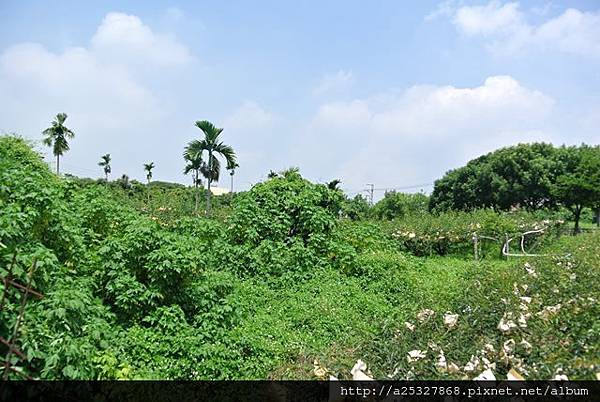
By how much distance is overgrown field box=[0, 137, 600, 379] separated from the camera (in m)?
2.90

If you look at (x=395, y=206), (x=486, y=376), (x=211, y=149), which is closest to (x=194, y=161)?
(x=211, y=149)

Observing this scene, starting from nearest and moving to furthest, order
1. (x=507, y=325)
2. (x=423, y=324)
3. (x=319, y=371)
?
(x=507, y=325), (x=319, y=371), (x=423, y=324)

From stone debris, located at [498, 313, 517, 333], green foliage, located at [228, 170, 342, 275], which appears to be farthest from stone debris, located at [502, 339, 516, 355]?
green foliage, located at [228, 170, 342, 275]

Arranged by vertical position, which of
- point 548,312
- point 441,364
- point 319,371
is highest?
point 548,312

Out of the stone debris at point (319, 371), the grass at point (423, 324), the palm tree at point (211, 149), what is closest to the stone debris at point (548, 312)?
the grass at point (423, 324)

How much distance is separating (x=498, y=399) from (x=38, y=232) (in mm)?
3729

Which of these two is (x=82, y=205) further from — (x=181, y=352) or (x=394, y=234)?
(x=394, y=234)

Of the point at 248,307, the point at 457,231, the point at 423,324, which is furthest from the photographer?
the point at 457,231

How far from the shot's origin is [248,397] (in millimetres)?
3553

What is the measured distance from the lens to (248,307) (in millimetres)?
5336

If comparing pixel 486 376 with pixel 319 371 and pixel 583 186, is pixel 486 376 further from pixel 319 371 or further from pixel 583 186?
pixel 583 186

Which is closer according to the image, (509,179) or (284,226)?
(284,226)

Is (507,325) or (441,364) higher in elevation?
(507,325)

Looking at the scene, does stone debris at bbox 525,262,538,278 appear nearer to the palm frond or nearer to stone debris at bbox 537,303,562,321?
stone debris at bbox 537,303,562,321
